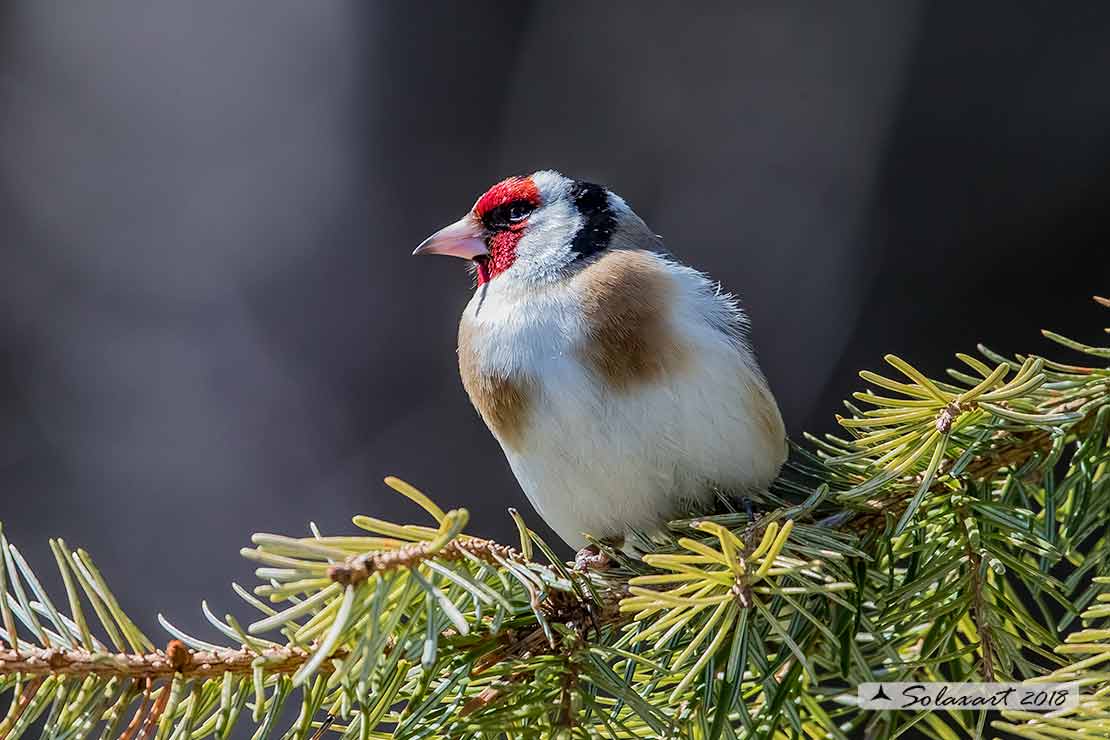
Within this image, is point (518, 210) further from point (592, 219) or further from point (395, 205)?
point (395, 205)

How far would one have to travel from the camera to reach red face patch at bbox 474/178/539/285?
5.50 ft

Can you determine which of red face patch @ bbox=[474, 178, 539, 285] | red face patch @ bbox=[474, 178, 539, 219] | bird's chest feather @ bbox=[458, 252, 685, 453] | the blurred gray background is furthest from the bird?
the blurred gray background

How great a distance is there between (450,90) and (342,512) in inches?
42.0

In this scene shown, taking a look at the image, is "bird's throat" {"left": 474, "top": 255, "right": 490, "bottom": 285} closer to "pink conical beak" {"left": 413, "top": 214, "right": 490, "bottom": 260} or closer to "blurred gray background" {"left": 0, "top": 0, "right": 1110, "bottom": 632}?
"pink conical beak" {"left": 413, "top": 214, "right": 490, "bottom": 260}

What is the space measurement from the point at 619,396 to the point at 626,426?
34 millimetres

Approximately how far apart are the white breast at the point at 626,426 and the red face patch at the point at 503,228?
0.24 metres

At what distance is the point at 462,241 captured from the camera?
5.71ft

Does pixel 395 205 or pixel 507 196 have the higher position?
pixel 507 196

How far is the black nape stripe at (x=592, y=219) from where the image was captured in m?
1.61

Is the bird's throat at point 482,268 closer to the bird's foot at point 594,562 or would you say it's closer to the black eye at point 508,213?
the black eye at point 508,213

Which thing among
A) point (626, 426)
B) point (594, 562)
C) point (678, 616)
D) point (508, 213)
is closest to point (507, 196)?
point (508, 213)

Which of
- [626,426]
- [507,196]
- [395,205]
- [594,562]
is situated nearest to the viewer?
[594,562]

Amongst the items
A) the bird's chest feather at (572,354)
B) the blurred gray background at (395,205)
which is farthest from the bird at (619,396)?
the blurred gray background at (395,205)

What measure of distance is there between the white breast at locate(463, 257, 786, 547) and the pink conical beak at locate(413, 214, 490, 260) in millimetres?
306
